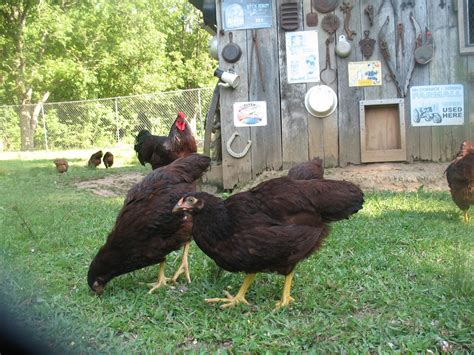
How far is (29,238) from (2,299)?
2.18 metres

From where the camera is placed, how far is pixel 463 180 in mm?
5617

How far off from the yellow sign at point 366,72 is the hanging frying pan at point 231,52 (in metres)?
1.76

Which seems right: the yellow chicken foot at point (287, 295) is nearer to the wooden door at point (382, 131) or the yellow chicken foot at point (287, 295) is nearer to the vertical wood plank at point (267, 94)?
the vertical wood plank at point (267, 94)

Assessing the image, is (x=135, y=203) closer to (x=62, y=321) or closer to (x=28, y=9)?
(x=62, y=321)

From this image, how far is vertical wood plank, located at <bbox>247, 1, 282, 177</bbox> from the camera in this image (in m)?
8.13

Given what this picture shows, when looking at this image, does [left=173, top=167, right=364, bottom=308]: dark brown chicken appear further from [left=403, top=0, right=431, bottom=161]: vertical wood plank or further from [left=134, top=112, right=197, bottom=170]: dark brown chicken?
[left=403, top=0, right=431, bottom=161]: vertical wood plank

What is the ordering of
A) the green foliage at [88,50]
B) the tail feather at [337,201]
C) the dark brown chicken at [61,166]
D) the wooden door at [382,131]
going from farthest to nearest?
the green foliage at [88,50] → the dark brown chicken at [61,166] → the wooden door at [382,131] → the tail feather at [337,201]

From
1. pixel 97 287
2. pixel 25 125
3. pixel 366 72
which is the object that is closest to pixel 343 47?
pixel 366 72

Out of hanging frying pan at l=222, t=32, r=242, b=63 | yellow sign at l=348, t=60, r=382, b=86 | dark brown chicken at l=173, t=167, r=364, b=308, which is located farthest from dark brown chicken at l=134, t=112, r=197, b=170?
dark brown chicken at l=173, t=167, r=364, b=308

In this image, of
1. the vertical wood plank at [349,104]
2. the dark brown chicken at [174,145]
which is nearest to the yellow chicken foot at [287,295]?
the dark brown chicken at [174,145]

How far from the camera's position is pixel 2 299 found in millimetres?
3812

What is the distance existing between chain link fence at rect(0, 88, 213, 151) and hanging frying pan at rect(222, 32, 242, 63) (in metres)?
13.2

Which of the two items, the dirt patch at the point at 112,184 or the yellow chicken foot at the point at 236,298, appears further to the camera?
the dirt patch at the point at 112,184

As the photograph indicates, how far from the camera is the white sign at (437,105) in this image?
26.1 feet
